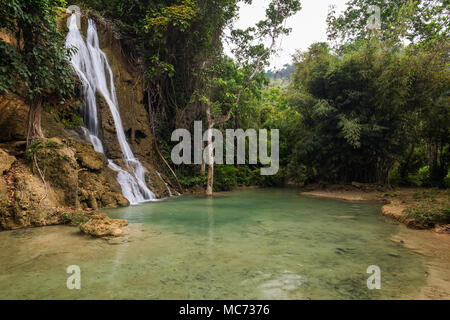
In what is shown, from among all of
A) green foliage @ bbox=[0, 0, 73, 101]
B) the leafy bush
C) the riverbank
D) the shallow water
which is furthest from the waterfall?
the leafy bush

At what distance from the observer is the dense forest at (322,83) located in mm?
11805

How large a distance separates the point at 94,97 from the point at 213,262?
375 inches

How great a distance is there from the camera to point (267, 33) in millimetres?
14336

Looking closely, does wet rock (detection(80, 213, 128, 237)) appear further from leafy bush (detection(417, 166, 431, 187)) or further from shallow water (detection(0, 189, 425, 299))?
leafy bush (detection(417, 166, 431, 187))

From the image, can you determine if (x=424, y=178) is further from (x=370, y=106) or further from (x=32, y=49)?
(x=32, y=49)

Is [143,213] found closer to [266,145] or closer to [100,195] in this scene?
[100,195]

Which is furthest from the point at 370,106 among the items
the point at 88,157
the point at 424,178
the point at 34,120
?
the point at 34,120

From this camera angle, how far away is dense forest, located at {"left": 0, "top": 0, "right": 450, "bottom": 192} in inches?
465

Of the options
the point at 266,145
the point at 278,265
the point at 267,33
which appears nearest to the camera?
the point at 278,265

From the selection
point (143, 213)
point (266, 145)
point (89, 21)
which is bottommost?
point (143, 213)

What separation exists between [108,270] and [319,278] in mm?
2641

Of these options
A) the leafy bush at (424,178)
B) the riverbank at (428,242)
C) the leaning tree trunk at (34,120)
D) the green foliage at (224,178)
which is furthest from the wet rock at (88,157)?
the leafy bush at (424,178)

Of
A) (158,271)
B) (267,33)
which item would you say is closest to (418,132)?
(267,33)

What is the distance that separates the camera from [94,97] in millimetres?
10773
